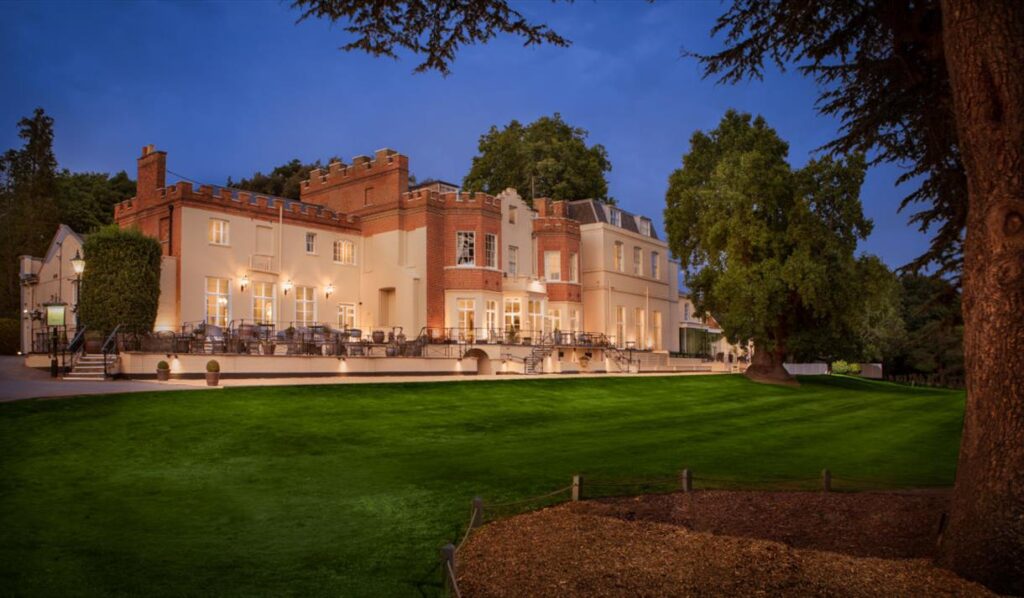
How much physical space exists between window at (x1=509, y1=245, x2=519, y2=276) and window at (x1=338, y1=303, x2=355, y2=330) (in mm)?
8853

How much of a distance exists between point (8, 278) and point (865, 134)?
171ft

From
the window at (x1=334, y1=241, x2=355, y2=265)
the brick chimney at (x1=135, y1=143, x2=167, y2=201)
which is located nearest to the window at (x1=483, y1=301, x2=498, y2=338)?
the window at (x1=334, y1=241, x2=355, y2=265)

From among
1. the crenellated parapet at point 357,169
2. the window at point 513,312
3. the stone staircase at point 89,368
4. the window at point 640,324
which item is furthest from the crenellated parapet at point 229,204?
the window at point 640,324

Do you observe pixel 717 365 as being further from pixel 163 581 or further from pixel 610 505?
pixel 163 581

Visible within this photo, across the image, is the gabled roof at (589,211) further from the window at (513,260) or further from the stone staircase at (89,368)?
the stone staircase at (89,368)

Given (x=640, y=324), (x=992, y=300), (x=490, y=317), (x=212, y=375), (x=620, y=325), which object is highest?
(x=490, y=317)

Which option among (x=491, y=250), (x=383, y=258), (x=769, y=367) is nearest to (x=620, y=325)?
(x=491, y=250)

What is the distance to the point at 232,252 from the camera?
3625 cm

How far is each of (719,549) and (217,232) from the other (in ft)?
107

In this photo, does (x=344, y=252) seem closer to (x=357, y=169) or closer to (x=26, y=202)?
(x=357, y=169)

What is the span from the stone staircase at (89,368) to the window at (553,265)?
25138mm

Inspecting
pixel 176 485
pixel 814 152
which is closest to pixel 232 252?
pixel 176 485

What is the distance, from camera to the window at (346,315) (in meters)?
41.0

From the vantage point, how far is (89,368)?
25469 millimetres
